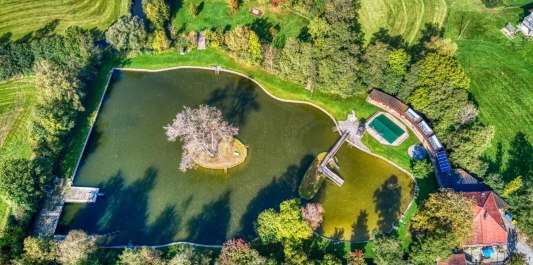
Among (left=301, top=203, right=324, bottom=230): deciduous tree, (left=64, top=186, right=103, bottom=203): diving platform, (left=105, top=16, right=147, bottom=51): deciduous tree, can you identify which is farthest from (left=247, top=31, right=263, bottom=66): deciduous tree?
(left=64, top=186, right=103, bottom=203): diving platform

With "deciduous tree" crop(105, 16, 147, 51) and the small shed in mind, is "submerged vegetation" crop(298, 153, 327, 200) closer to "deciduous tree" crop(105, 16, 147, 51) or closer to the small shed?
the small shed

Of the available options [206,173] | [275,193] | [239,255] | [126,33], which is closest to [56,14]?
[126,33]

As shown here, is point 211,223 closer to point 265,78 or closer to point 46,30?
point 265,78

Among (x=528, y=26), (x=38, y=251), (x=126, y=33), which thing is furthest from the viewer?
(x=528, y=26)

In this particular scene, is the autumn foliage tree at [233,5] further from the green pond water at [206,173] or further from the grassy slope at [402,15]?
the grassy slope at [402,15]

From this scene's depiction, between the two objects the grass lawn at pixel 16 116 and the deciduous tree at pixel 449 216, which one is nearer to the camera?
the deciduous tree at pixel 449 216

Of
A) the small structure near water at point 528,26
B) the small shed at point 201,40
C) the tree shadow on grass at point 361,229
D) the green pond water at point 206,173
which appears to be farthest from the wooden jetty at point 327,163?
the small structure near water at point 528,26
